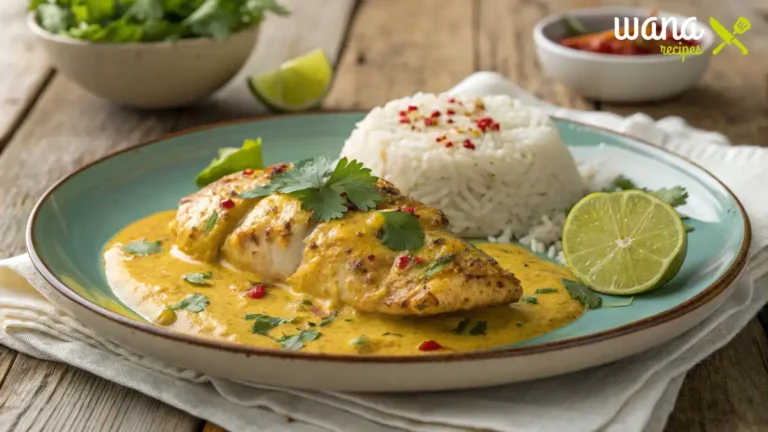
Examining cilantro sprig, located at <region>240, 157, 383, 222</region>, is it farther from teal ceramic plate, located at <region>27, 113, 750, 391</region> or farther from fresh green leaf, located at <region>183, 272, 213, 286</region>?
teal ceramic plate, located at <region>27, 113, 750, 391</region>

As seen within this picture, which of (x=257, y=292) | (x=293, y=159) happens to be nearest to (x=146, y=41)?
(x=293, y=159)

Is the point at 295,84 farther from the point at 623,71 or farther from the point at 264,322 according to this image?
the point at 264,322

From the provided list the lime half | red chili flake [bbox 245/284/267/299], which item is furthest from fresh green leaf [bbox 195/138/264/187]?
the lime half

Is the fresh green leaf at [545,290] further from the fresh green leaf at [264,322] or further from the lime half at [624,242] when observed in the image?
the fresh green leaf at [264,322]

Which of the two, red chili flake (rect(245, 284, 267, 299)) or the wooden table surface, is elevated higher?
red chili flake (rect(245, 284, 267, 299))

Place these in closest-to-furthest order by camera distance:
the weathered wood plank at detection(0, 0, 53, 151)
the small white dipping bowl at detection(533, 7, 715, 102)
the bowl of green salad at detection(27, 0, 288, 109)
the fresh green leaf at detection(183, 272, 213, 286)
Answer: the fresh green leaf at detection(183, 272, 213, 286) < the bowl of green salad at detection(27, 0, 288, 109) < the small white dipping bowl at detection(533, 7, 715, 102) < the weathered wood plank at detection(0, 0, 53, 151)

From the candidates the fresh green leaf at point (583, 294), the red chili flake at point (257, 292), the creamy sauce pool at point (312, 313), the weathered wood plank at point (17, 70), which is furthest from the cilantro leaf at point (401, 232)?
the weathered wood plank at point (17, 70)
